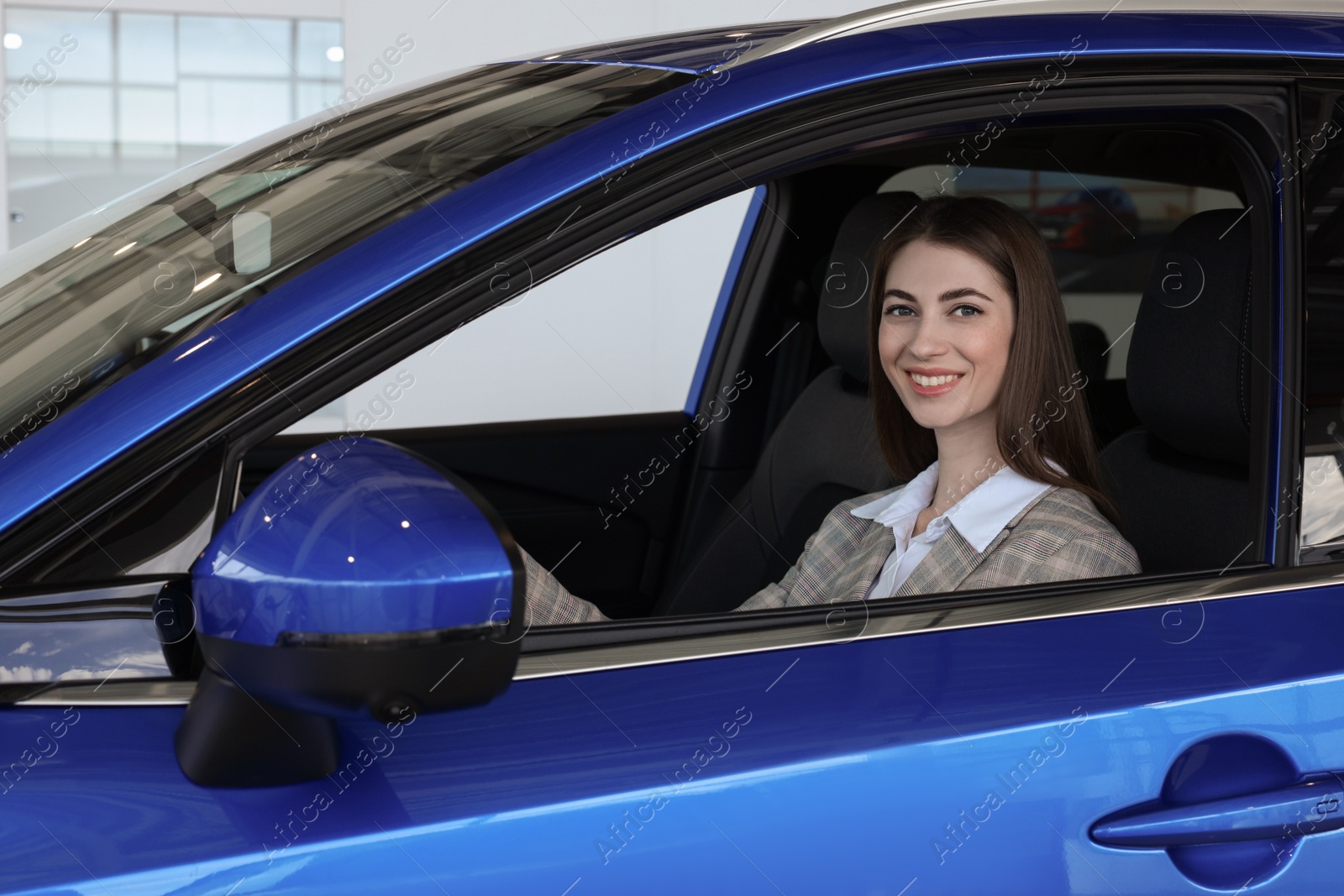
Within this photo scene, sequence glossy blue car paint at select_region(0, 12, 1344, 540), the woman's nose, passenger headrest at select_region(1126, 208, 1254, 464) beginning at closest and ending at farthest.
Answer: glossy blue car paint at select_region(0, 12, 1344, 540), passenger headrest at select_region(1126, 208, 1254, 464), the woman's nose

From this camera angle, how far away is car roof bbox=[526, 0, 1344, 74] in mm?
1126

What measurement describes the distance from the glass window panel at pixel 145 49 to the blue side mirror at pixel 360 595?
19.8 feet

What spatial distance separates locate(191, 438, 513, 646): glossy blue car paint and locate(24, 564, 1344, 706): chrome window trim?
0.14 m

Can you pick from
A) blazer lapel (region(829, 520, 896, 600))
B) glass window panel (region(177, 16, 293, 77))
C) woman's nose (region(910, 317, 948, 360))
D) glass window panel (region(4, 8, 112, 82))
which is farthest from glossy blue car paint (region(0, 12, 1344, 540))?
glass window panel (region(4, 8, 112, 82))

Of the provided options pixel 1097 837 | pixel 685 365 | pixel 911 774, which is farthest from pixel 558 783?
pixel 685 365

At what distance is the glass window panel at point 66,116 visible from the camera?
20.0ft

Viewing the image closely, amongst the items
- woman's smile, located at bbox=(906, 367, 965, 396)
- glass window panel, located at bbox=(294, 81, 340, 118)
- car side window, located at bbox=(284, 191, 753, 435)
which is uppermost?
glass window panel, located at bbox=(294, 81, 340, 118)

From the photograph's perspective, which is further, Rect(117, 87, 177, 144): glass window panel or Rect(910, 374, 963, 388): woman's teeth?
Rect(117, 87, 177, 144): glass window panel

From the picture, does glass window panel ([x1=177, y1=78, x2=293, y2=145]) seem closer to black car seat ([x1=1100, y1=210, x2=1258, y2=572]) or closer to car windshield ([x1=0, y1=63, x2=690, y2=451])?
car windshield ([x1=0, y1=63, x2=690, y2=451])

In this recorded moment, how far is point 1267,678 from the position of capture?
39.9 inches

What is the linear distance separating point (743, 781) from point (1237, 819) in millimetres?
379

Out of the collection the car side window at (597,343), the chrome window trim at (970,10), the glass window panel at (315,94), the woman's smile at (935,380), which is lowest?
the car side window at (597,343)

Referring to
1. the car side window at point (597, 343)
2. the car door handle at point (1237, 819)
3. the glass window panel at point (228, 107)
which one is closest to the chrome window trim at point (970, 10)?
the car door handle at point (1237, 819)

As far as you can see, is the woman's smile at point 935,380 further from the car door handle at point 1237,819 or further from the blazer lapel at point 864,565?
the car door handle at point 1237,819
